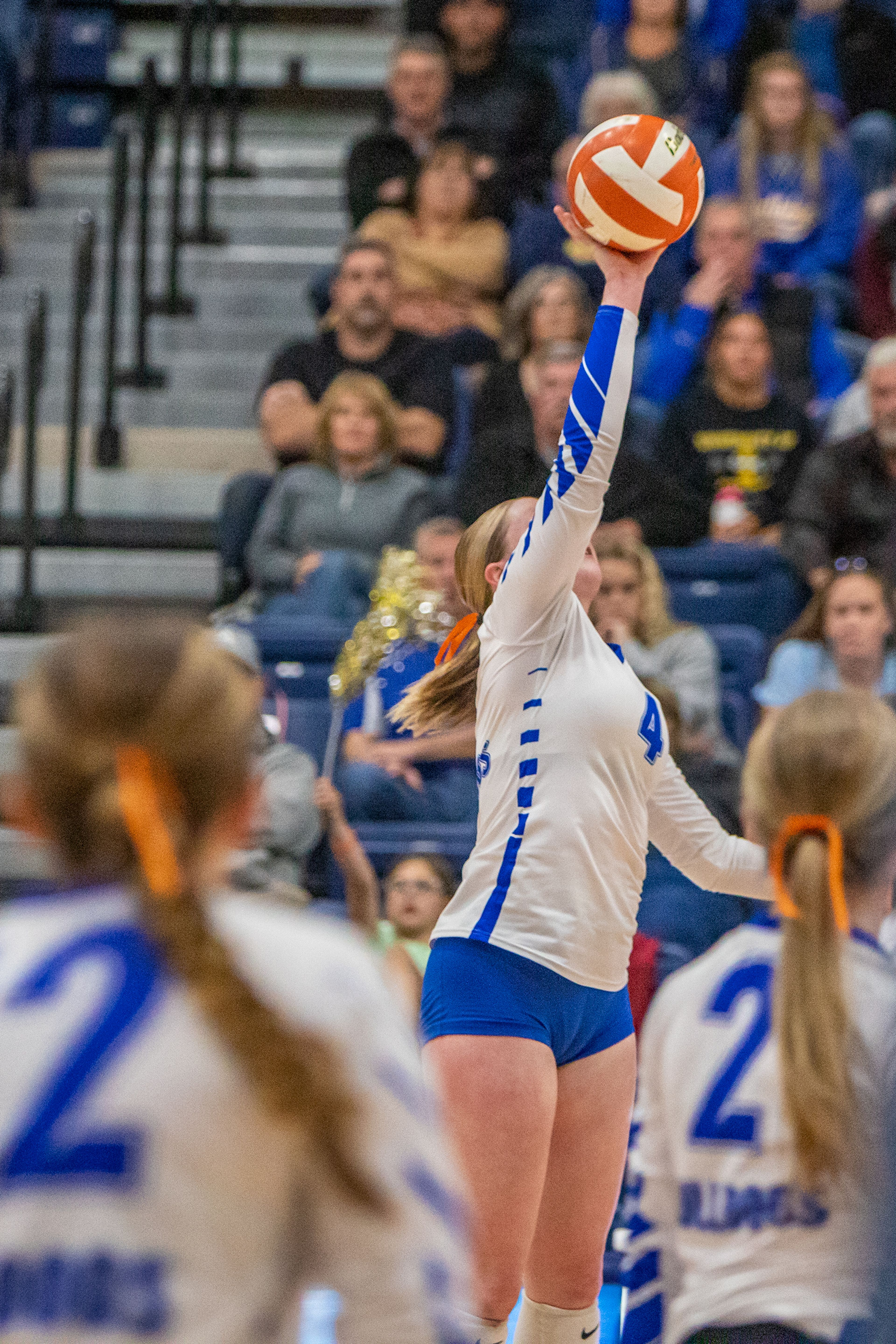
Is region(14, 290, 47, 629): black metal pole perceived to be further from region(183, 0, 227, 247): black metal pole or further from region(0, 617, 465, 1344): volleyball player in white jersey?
region(0, 617, 465, 1344): volleyball player in white jersey

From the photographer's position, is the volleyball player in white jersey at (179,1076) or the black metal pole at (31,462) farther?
the black metal pole at (31,462)

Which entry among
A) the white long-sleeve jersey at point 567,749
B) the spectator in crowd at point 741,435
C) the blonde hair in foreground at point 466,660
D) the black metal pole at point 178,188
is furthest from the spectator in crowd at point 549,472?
the white long-sleeve jersey at point 567,749

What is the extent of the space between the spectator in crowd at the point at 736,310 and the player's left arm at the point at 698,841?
3.94 m

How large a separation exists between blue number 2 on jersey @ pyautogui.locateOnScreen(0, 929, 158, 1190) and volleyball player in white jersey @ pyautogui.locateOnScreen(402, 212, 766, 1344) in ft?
4.44

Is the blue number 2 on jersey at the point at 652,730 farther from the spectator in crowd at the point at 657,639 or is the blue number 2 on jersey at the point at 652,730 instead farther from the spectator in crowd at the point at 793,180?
the spectator in crowd at the point at 793,180

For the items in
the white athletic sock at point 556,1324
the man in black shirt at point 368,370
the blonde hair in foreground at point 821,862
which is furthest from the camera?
the man in black shirt at point 368,370

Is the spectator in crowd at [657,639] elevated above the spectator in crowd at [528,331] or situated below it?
below

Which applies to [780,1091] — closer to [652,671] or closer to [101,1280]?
[101,1280]

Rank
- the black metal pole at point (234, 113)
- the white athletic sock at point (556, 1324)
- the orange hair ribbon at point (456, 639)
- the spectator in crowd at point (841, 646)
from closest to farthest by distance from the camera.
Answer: the white athletic sock at point (556, 1324), the orange hair ribbon at point (456, 639), the spectator in crowd at point (841, 646), the black metal pole at point (234, 113)

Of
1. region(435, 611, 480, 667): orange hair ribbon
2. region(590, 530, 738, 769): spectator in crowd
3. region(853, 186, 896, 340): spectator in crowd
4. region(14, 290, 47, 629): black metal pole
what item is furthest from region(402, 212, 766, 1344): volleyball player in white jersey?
region(853, 186, 896, 340): spectator in crowd

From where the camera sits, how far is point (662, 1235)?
2014mm

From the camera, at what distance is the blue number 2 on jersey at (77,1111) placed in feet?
4.76

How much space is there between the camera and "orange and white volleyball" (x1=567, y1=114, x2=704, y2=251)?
298 cm

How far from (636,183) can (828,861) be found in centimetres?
149
